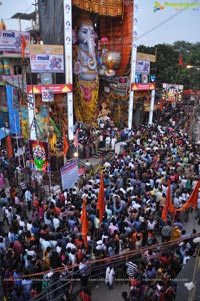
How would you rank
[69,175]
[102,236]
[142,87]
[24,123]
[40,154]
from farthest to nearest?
[142,87]
[24,123]
[69,175]
[40,154]
[102,236]

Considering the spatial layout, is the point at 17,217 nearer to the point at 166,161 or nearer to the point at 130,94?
the point at 166,161

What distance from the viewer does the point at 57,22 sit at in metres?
17.5

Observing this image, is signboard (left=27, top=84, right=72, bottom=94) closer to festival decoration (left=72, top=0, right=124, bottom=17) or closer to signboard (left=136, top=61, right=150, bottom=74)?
festival decoration (left=72, top=0, right=124, bottom=17)

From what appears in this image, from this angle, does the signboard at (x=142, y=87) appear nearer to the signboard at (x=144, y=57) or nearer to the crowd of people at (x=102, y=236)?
the signboard at (x=144, y=57)

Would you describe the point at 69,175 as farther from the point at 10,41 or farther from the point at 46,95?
the point at 10,41

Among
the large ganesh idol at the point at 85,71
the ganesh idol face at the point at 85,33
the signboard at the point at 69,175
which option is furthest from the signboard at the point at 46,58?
the signboard at the point at 69,175

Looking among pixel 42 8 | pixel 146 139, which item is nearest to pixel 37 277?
pixel 146 139

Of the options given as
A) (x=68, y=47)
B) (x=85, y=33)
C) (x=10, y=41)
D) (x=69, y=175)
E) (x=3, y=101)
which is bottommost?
(x=69, y=175)

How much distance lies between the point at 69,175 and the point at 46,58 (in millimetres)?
9257

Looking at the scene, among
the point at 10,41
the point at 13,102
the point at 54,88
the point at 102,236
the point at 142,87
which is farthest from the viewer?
the point at 142,87

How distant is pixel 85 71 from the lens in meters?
20.7

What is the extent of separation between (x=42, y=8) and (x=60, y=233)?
54.7 feet

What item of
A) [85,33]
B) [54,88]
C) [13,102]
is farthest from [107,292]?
[85,33]

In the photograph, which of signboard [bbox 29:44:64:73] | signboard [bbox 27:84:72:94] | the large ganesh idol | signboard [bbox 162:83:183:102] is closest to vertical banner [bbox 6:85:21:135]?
signboard [bbox 27:84:72:94]
